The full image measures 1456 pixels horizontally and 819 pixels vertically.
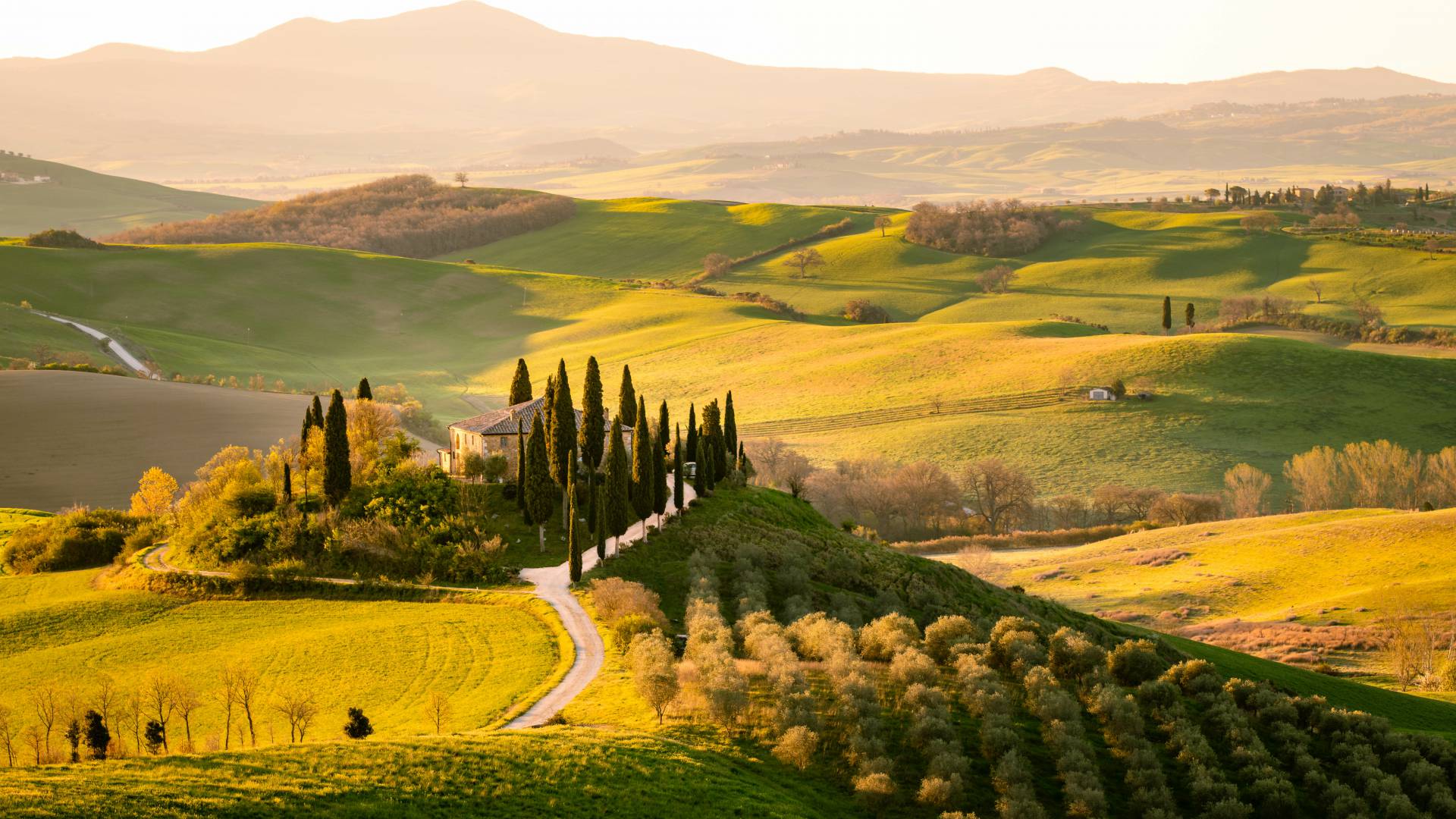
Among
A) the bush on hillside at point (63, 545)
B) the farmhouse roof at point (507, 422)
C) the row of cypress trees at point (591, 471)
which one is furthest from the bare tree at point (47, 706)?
the farmhouse roof at point (507, 422)

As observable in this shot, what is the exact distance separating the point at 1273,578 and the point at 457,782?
60.9 metres

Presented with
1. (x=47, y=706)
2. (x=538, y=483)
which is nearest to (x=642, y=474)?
(x=538, y=483)

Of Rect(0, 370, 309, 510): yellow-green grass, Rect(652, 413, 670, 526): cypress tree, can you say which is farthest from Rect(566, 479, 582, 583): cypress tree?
Rect(0, 370, 309, 510): yellow-green grass

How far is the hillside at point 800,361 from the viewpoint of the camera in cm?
10975

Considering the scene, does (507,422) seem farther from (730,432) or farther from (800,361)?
(800,361)

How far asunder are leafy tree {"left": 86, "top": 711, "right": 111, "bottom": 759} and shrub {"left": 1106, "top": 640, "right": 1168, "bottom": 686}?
3199 centimetres

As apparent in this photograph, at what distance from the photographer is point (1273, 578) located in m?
74.9

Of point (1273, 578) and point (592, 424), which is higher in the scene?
point (592, 424)

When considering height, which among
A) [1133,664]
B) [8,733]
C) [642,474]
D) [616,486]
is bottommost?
[1133,664]

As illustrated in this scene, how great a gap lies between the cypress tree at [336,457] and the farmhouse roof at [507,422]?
10263mm

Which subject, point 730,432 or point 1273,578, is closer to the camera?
point 1273,578

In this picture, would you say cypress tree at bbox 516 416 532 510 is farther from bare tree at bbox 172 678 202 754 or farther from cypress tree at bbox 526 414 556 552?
bare tree at bbox 172 678 202 754

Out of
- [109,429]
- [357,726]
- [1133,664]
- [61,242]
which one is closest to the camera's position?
[357,726]

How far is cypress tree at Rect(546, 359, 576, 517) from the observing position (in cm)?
6181
